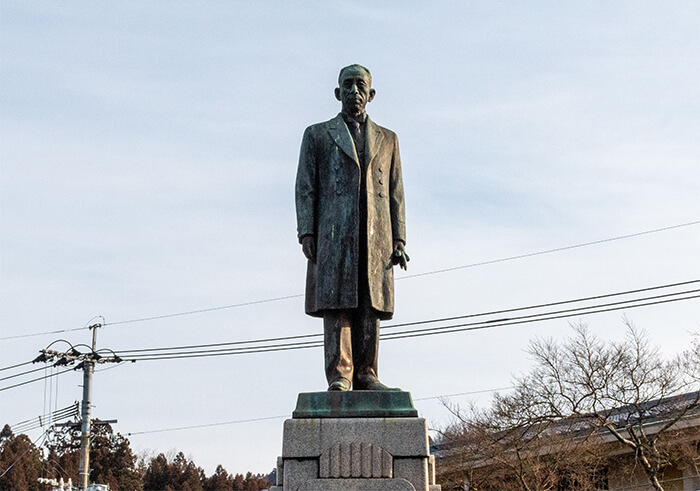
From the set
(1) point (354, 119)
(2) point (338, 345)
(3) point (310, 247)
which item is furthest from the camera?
(1) point (354, 119)

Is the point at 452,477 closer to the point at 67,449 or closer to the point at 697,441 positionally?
the point at 697,441

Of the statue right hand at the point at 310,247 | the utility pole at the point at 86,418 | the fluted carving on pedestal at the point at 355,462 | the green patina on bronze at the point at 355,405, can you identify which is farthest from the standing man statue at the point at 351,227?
the utility pole at the point at 86,418

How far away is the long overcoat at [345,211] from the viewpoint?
9289 millimetres

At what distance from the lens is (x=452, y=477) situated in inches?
1251

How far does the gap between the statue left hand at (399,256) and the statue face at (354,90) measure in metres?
1.36

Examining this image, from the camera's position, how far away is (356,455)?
854cm

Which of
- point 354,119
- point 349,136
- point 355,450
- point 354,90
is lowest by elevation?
point 355,450

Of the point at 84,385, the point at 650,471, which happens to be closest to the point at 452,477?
the point at 650,471

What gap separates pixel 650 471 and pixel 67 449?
3627 centimetres

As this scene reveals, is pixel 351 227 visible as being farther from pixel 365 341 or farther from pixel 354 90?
pixel 354 90

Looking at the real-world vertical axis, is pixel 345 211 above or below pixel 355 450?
above

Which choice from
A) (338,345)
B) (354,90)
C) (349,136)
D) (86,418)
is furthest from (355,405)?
(86,418)

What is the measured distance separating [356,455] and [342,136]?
3059mm

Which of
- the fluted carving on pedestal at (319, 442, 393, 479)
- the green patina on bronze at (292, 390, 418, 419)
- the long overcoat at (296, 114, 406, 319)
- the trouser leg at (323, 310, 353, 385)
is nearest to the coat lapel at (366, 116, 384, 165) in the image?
the long overcoat at (296, 114, 406, 319)
